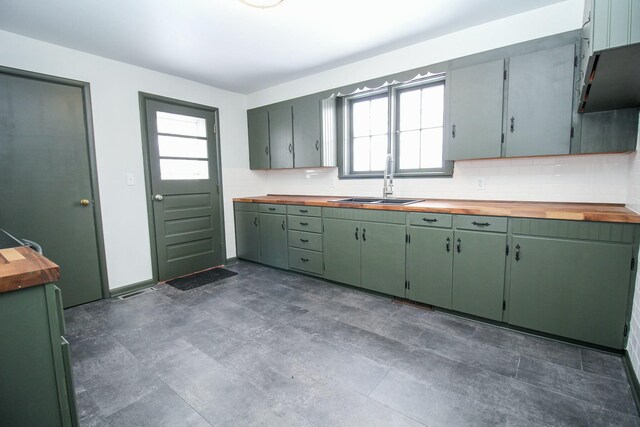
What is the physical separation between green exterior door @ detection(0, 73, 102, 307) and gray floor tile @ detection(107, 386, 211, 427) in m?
1.88

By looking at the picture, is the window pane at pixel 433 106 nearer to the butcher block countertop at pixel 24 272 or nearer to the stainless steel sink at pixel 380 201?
the stainless steel sink at pixel 380 201

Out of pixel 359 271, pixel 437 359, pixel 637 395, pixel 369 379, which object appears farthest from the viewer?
pixel 359 271

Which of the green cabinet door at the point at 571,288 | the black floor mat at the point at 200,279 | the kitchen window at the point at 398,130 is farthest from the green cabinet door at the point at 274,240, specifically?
the green cabinet door at the point at 571,288

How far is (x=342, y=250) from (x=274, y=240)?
42.1 inches

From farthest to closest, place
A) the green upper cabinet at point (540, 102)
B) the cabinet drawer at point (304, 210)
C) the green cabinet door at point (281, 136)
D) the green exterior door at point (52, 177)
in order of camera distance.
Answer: the green cabinet door at point (281, 136)
the cabinet drawer at point (304, 210)
the green exterior door at point (52, 177)
the green upper cabinet at point (540, 102)

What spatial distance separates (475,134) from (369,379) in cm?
211

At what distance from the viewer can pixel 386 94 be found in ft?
11.2

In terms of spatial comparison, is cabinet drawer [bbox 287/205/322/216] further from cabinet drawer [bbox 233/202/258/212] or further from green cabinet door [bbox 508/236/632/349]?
green cabinet door [bbox 508/236/632/349]

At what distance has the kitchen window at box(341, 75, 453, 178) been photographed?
3104 mm

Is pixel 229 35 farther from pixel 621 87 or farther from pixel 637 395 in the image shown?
pixel 637 395

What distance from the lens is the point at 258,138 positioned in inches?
173

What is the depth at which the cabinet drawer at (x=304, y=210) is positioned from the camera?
11.0 feet

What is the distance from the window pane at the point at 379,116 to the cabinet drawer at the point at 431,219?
122 cm

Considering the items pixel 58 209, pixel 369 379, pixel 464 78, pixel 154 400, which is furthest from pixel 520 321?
pixel 58 209
